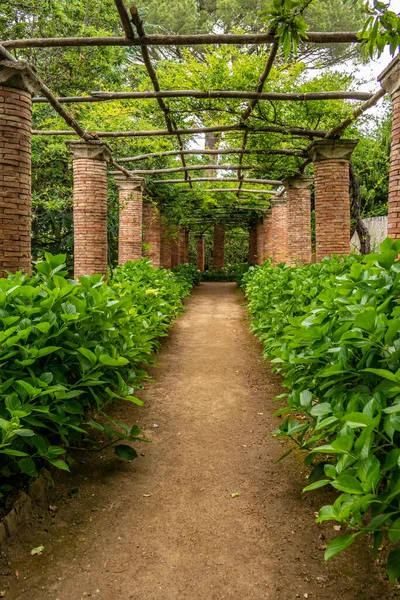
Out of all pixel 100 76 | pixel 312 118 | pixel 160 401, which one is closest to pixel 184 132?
pixel 312 118

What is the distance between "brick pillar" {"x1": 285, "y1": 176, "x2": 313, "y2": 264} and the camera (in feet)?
39.3

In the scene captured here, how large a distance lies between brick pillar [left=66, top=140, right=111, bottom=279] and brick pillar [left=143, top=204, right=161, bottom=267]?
22.1 ft

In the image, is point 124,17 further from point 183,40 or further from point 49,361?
point 49,361

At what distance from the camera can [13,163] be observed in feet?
17.4

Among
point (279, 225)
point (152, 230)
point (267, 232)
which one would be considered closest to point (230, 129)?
point (279, 225)

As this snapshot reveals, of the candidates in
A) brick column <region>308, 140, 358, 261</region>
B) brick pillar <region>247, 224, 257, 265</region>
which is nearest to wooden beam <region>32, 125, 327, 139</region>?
brick column <region>308, 140, 358, 261</region>

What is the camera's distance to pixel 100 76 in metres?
12.1

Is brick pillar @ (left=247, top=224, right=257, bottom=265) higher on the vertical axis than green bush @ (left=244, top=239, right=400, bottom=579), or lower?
higher

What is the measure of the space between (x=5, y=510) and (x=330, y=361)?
1980 mm

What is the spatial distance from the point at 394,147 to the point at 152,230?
11.1 meters

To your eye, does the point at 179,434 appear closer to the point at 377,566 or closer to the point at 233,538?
the point at 233,538

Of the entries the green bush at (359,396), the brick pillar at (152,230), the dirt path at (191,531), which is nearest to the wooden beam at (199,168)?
the brick pillar at (152,230)

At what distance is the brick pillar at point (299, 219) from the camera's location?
1198 centimetres

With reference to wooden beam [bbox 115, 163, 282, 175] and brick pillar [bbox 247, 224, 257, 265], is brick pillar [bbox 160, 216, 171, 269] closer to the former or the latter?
wooden beam [bbox 115, 163, 282, 175]
